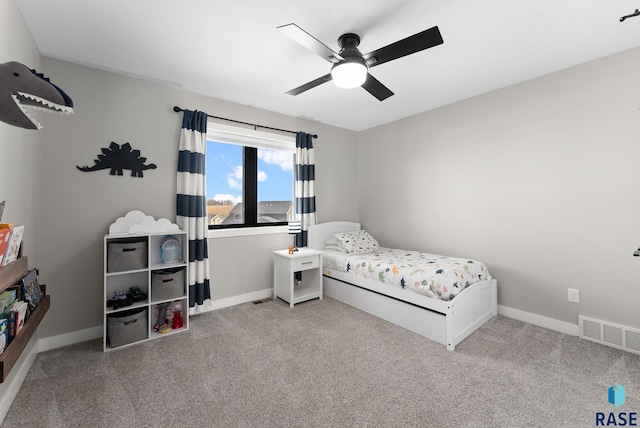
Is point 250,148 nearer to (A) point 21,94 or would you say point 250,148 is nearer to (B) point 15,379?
(A) point 21,94

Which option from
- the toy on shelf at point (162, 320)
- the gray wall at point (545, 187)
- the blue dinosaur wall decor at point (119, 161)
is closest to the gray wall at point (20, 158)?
the blue dinosaur wall decor at point (119, 161)

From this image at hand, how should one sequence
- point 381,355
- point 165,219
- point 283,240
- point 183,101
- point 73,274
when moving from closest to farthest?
point 381,355, point 73,274, point 165,219, point 183,101, point 283,240

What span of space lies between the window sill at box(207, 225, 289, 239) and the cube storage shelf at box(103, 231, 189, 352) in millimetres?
386

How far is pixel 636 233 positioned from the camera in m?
2.27

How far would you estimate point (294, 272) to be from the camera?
341 cm

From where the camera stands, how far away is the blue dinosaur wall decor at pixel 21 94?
1049 millimetres

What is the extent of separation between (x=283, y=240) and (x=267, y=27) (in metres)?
2.49

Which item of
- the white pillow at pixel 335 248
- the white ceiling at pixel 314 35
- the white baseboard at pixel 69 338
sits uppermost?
the white ceiling at pixel 314 35

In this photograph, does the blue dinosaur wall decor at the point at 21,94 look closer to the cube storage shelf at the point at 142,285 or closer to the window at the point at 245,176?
the cube storage shelf at the point at 142,285

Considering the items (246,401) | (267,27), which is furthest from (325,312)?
(267,27)

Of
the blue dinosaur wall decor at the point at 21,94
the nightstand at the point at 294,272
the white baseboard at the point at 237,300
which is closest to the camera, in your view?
the blue dinosaur wall decor at the point at 21,94

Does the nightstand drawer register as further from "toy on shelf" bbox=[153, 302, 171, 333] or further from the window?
"toy on shelf" bbox=[153, 302, 171, 333]

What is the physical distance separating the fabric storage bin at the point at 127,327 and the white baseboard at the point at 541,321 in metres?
3.55

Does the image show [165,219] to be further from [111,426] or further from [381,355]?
[381,355]
